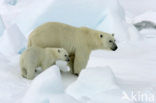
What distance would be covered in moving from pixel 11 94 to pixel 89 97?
788mm

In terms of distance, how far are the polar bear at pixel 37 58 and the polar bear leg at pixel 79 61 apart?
21 centimetres

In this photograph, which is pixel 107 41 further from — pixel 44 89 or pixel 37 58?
pixel 44 89

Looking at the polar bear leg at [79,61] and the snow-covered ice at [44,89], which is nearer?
the snow-covered ice at [44,89]

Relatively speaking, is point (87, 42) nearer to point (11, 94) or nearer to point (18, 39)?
point (11, 94)

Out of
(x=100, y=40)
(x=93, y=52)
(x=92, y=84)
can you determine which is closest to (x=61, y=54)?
(x=100, y=40)

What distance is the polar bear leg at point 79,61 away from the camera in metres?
3.89

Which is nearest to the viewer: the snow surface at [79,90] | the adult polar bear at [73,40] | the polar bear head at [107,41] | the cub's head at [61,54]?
the snow surface at [79,90]

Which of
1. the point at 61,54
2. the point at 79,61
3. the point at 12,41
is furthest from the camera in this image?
the point at 12,41

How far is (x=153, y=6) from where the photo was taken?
17406 mm

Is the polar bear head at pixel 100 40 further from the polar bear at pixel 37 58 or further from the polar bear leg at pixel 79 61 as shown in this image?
the polar bear at pixel 37 58

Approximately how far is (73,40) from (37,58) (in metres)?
0.70

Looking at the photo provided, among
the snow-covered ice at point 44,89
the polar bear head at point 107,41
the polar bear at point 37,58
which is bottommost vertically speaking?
the polar bear at point 37,58

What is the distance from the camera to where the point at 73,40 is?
3.95 m

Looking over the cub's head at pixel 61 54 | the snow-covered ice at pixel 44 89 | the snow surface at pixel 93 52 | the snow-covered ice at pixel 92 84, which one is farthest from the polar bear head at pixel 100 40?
the snow-covered ice at pixel 44 89
